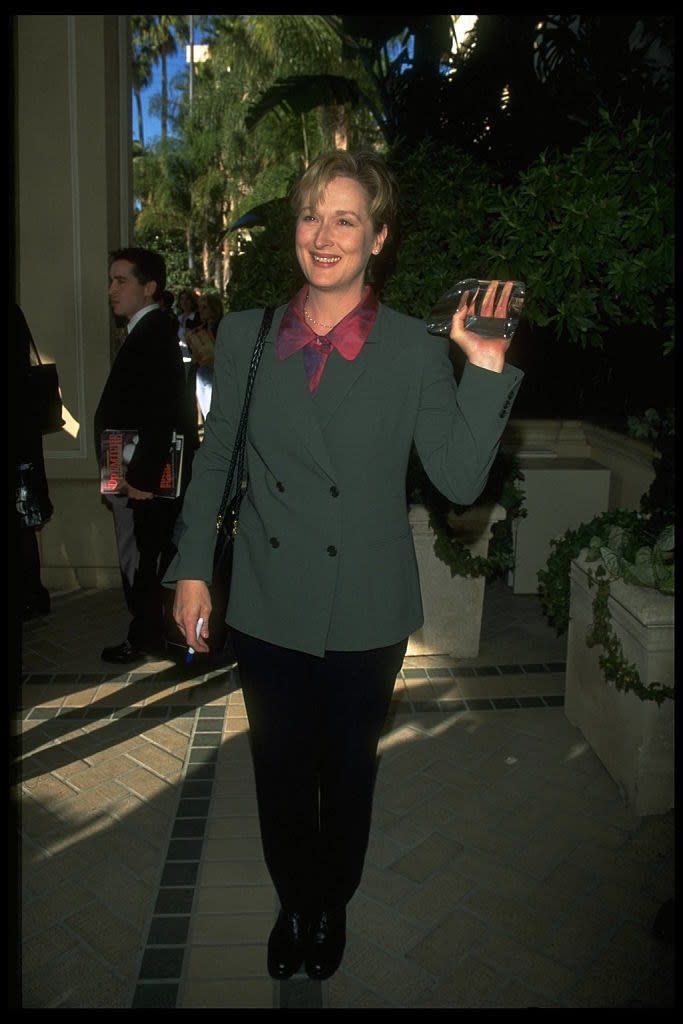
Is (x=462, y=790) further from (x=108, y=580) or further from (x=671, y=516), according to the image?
(x=108, y=580)

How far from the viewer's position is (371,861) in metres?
3.33

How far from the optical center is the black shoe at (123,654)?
Answer: 5.22m

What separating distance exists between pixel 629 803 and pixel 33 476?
2963mm

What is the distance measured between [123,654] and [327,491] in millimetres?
3345

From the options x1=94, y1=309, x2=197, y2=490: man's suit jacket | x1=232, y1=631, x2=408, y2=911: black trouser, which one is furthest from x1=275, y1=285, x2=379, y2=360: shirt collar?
x1=94, y1=309, x2=197, y2=490: man's suit jacket

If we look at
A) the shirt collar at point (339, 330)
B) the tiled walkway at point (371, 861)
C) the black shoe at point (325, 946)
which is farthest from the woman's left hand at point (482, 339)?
the tiled walkway at point (371, 861)

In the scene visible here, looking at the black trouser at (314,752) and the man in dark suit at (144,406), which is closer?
the black trouser at (314,752)

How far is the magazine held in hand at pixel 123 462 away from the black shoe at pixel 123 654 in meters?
1.09

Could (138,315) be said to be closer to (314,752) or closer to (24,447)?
(24,447)

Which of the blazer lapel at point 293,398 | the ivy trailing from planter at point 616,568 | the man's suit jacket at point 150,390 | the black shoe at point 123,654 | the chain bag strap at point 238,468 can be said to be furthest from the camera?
the black shoe at point 123,654

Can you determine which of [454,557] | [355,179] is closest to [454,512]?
[454,557]

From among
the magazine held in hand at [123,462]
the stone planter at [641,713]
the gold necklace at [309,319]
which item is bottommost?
the stone planter at [641,713]

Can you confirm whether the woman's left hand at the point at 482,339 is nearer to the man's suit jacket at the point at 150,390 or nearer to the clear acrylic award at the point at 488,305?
the clear acrylic award at the point at 488,305

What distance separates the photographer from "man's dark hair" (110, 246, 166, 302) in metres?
4.76
